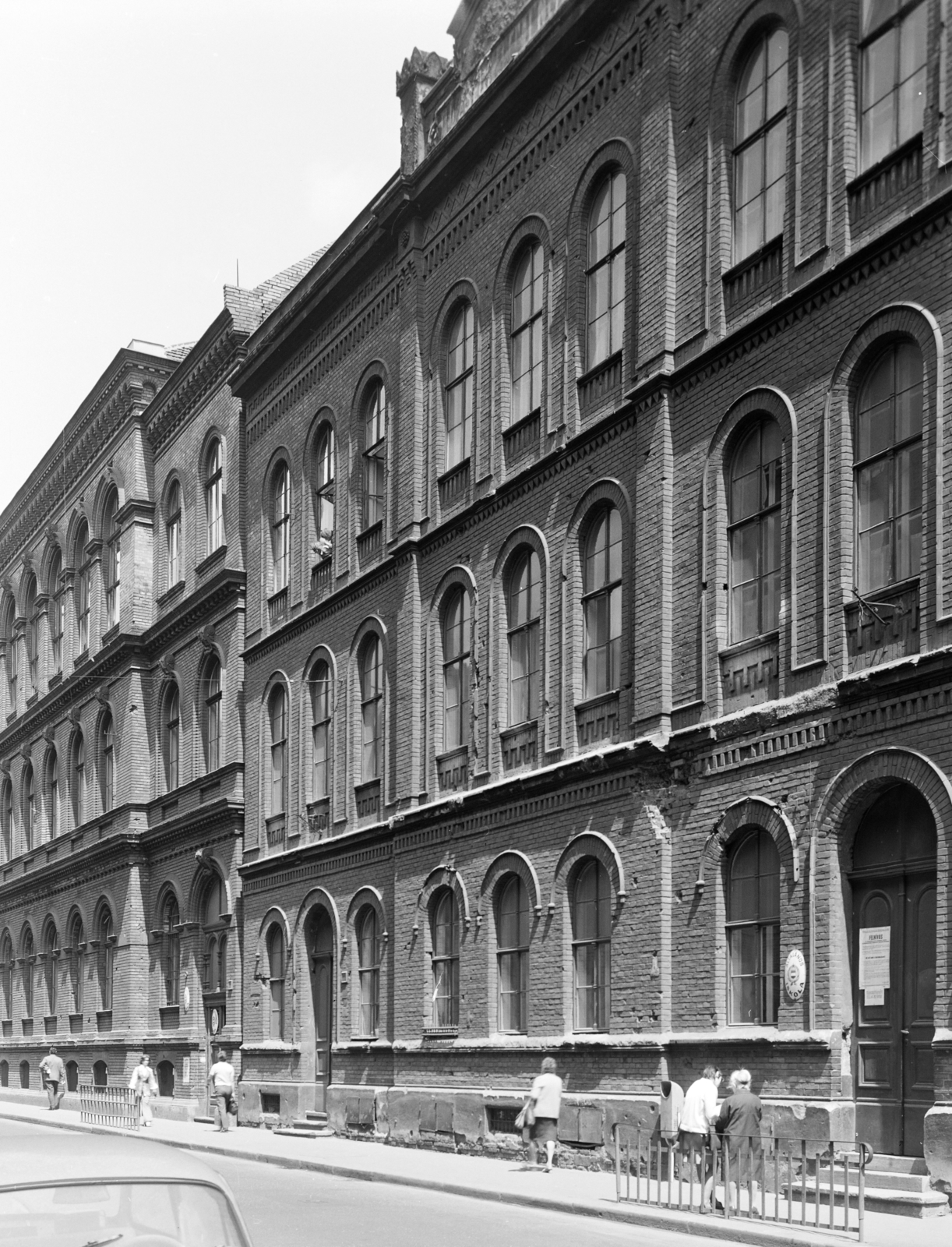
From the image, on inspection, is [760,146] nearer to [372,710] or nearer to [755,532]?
[755,532]

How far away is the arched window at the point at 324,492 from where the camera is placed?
107 ft

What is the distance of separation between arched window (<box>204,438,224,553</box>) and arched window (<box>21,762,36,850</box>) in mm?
17066

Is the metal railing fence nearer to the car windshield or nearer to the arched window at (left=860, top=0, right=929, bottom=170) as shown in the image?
the car windshield

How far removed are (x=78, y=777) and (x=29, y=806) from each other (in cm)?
597

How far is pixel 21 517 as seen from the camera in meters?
55.7

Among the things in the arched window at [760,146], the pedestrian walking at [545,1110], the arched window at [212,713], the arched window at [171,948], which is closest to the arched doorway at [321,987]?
the arched window at [212,713]

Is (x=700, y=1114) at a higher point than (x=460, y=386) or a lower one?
lower

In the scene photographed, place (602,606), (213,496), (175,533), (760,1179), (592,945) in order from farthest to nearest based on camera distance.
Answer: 1. (175,533)
2. (213,496)
3. (602,606)
4. (592,945)
5. (760,1179)

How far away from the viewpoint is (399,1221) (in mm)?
16516

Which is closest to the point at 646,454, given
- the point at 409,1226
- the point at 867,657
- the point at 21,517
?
the point at 867,657

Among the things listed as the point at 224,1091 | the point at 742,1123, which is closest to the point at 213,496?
the point at 224,1091

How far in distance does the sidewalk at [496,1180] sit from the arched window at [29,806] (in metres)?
20.5

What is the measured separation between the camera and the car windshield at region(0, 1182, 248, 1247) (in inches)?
235

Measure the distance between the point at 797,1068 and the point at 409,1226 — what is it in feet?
14.4
